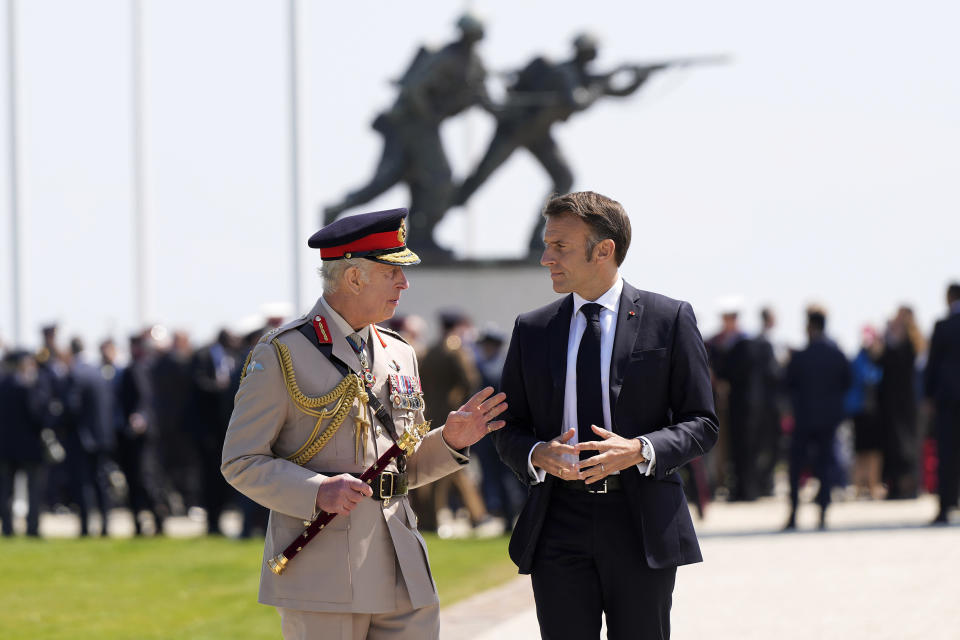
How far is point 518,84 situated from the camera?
20.0m

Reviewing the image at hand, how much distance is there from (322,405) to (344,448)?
5.6 inches

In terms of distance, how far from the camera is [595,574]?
15.9ft

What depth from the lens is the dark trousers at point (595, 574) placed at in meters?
4.77

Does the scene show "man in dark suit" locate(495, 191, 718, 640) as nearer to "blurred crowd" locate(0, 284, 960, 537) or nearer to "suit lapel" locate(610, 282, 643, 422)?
"suit lapel" locate(610, 282, 643, 422)

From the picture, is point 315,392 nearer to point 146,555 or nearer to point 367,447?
point 367,447

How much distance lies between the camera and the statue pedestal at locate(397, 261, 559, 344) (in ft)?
66.0

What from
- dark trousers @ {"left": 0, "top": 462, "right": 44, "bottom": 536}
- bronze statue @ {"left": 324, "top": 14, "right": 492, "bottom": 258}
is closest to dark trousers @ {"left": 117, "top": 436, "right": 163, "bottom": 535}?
dark trousers @ {"left": 0, "top": 462, "right": 44, "bottom": 536}

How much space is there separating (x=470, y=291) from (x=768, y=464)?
164 inches

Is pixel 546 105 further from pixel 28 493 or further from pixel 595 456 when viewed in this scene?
pixel 595 456

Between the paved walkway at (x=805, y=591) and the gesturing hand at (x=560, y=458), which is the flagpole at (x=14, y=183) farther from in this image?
the gesturing hand at (x=560, y=458)

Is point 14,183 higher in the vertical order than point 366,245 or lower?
higher

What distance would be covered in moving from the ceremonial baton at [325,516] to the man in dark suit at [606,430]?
1.17 feet

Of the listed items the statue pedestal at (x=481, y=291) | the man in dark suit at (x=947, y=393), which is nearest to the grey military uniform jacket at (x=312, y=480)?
the man in dark suit at (x=947, y=393)

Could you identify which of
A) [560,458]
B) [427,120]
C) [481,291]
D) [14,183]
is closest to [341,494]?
[560,458]
